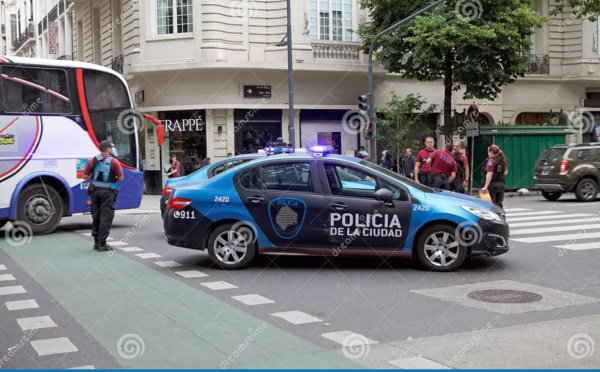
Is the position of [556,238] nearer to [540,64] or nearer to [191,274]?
[191,274]

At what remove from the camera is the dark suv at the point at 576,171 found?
22266 millimetres

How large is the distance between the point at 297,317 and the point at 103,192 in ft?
19.1

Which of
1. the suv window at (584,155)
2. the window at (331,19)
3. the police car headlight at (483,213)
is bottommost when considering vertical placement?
the police car headlight at (483,213)

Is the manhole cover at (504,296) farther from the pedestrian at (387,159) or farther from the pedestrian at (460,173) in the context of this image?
the pedestrian at (387,159)

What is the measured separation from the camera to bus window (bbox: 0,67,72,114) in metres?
15.0

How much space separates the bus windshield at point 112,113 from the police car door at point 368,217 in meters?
7.79

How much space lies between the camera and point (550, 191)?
2302cm

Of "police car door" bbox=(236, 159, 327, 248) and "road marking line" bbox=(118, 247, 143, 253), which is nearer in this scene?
"police car door" bbox=(236, 159, 327, 248)

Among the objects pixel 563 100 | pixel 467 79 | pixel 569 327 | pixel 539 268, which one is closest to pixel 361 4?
pixel 467 79

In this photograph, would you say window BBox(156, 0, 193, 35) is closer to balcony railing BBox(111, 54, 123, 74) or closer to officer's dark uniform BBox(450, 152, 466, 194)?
balcony railing BBox(111, 54, 123, 74)

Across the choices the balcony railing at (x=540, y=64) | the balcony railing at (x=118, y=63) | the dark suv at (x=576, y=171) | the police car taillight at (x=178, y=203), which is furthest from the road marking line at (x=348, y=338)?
the balcony railing at (x=540, y=64)

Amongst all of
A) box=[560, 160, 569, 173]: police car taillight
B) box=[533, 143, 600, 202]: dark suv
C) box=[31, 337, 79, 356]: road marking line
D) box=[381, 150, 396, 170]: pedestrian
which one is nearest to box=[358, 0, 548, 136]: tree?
box=[381, 150, 396, 170]: pedestrian

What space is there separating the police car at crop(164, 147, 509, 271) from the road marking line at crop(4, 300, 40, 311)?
2.44m

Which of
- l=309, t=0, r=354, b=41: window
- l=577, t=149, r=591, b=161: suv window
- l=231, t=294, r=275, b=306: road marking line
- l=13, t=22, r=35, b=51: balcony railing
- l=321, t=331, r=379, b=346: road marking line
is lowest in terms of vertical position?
l=231, t=294, r=275, b=306: road marking line
